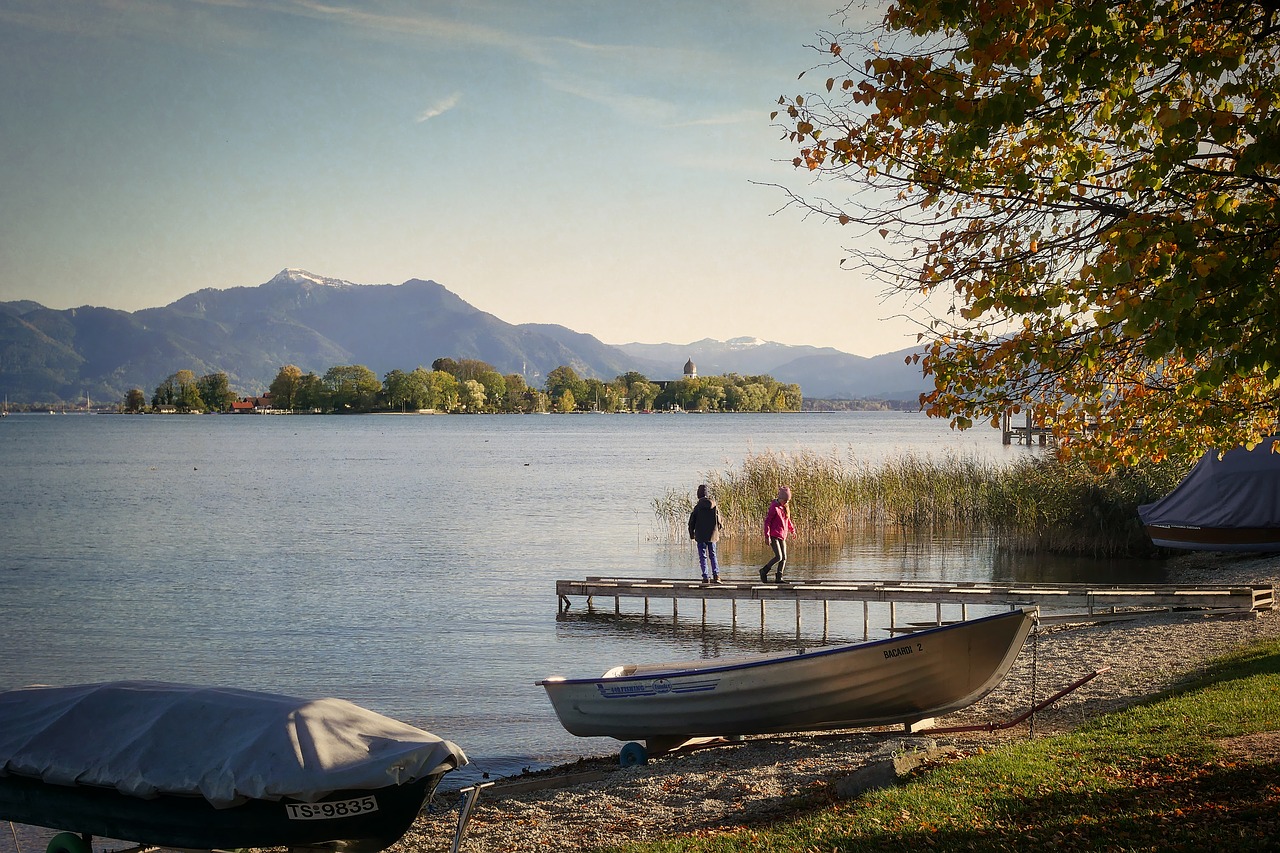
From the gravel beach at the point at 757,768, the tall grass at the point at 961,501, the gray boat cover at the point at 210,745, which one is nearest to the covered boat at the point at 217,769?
the gray boat cover at the point at 210,745

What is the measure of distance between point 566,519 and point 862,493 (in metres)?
15.3

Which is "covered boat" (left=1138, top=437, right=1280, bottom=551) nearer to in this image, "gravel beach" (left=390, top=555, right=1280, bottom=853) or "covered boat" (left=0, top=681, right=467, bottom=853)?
"gravel beach" (left=390, top=555, right=1280, bottom=853)

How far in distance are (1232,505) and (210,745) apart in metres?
25.2

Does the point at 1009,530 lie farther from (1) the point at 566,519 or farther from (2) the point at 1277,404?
(2) the point at 1277,404

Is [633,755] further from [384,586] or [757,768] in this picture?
[384,586]

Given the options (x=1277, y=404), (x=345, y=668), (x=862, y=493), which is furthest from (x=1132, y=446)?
(x=862, y=493)

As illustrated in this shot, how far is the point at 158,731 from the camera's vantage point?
8594mm

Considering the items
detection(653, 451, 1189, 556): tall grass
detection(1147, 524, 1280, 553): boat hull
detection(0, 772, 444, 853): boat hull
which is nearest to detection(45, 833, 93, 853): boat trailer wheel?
detection(0, 772, 444, 853): boat hull

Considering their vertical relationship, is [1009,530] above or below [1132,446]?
below

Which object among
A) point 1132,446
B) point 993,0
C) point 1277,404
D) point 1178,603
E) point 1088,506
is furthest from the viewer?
point 1088,506

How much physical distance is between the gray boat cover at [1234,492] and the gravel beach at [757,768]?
8954 mm

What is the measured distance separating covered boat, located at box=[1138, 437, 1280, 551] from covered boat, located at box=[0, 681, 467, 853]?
76.3ft

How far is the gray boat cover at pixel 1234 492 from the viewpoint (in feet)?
83.5

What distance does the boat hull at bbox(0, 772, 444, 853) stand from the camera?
8.23m
